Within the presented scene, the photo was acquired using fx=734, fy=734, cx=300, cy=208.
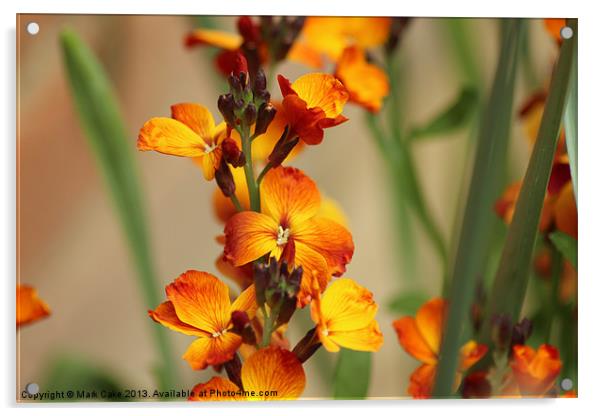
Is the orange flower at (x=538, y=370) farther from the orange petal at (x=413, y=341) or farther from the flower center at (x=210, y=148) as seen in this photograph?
the flower center at (x=210, y=148)

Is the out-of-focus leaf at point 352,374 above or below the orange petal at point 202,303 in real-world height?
below

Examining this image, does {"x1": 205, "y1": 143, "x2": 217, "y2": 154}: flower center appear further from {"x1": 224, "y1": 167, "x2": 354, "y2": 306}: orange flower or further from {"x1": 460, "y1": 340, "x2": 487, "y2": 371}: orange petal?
{"x1": 460, "y1": 340, "x2": 487, "y2": 371}: orange petal

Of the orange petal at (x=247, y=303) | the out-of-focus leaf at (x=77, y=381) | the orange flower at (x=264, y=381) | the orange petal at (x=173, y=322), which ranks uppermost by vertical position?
the orange petal at (x=247, y=303)

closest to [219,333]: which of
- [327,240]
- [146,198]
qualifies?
[327,240]

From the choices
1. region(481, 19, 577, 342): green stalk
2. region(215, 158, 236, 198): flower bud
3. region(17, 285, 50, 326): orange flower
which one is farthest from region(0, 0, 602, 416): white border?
region(215, 158, 236, 198): flower bud

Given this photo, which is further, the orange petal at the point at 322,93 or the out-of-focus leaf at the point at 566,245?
the out-of-focus leaf at the point at 566,245

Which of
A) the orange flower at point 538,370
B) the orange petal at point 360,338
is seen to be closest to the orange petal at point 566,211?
the orange flower at point 538,370
